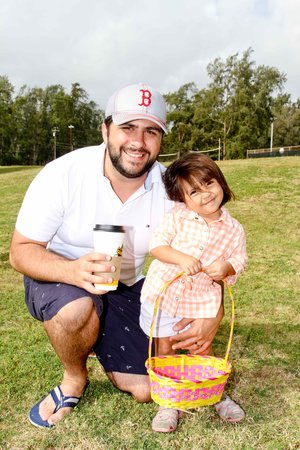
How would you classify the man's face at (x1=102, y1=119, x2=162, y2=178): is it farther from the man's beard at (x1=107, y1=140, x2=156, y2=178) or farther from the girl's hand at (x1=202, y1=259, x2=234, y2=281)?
the girl's hand at (x1=202, y1=259, x2=234, y2=281)

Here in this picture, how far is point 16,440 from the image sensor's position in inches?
101

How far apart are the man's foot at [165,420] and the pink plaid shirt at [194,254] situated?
50cm

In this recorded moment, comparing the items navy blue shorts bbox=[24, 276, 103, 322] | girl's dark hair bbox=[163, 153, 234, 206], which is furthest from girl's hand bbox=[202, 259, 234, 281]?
navy blue shorts bbox=[24, 276, 103, 322]

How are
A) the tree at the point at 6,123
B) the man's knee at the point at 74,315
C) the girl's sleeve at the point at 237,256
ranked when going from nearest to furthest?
the man's knee at the point at 74,315 → the girl's sleeve at the point at 237,256 → the tree at the point at 6,123

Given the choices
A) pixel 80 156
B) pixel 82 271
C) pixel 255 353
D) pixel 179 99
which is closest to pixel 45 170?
pixel 80 156

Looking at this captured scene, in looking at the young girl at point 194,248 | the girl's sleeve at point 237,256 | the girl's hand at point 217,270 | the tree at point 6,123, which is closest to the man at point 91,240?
the young girl at point 194,248

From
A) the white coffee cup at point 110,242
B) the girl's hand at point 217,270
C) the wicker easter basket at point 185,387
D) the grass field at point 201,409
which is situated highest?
the white coffee cup at point 110,242

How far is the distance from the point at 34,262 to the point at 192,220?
91 centimetres

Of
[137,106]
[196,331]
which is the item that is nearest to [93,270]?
[196,331]

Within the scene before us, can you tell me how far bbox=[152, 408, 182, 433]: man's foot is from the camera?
262cm

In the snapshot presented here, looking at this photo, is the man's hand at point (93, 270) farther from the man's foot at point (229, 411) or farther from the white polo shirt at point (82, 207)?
the man's foot at point (229, 411)

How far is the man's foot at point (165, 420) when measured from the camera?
2625 millimetres

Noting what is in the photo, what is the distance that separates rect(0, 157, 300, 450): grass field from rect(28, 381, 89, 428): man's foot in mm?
42

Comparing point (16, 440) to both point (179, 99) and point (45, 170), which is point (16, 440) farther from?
point (179, 99)
